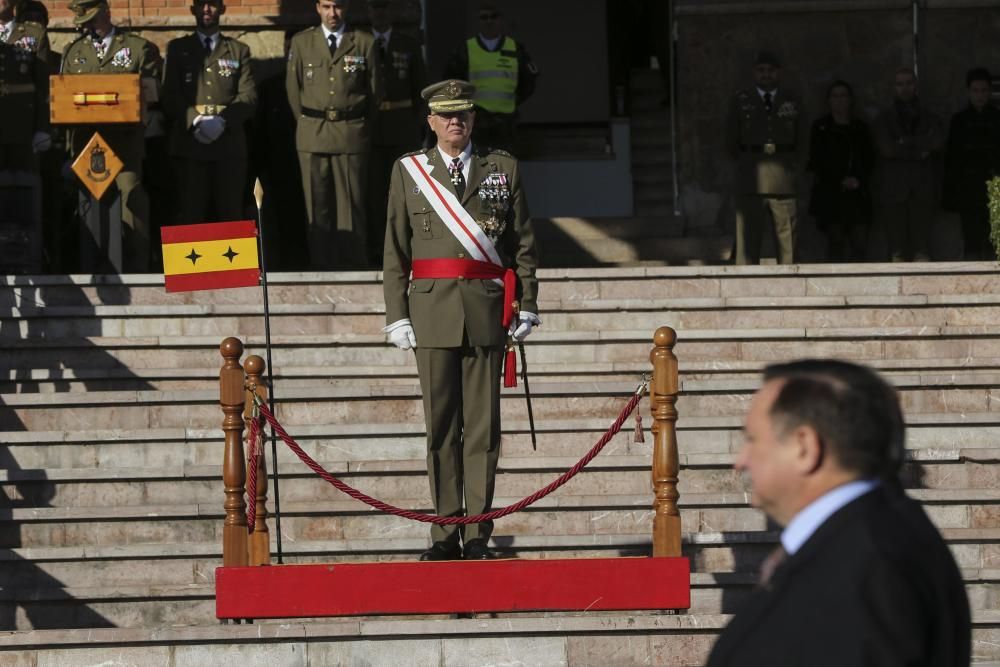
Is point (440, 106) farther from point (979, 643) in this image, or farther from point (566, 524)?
point (979, 643)

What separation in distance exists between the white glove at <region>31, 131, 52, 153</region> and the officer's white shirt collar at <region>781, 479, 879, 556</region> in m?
9.93

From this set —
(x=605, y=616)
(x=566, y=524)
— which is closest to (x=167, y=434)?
(x=566, y=524)

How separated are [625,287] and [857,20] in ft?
15.6

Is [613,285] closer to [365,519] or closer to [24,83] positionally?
[365,519]

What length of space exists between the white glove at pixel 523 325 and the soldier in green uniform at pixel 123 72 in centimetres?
463

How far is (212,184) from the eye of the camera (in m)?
12.7

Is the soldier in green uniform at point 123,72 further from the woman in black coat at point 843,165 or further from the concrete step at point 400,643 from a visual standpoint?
the concrete step at point 400,643

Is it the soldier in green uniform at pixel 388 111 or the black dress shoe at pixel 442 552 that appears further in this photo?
the soldier in green uniform at pixel 388 111

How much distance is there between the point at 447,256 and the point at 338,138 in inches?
166

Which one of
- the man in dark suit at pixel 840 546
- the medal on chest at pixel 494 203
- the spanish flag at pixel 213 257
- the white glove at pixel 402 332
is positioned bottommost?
the man in dark suit at pixel 840 546

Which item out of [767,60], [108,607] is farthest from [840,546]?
[767,60]

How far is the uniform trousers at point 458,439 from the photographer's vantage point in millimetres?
8086

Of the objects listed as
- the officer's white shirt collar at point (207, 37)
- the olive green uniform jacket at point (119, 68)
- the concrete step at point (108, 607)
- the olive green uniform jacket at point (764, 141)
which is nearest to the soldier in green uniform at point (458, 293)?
the concrete step at point (108, 607)

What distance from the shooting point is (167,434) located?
373 inches
